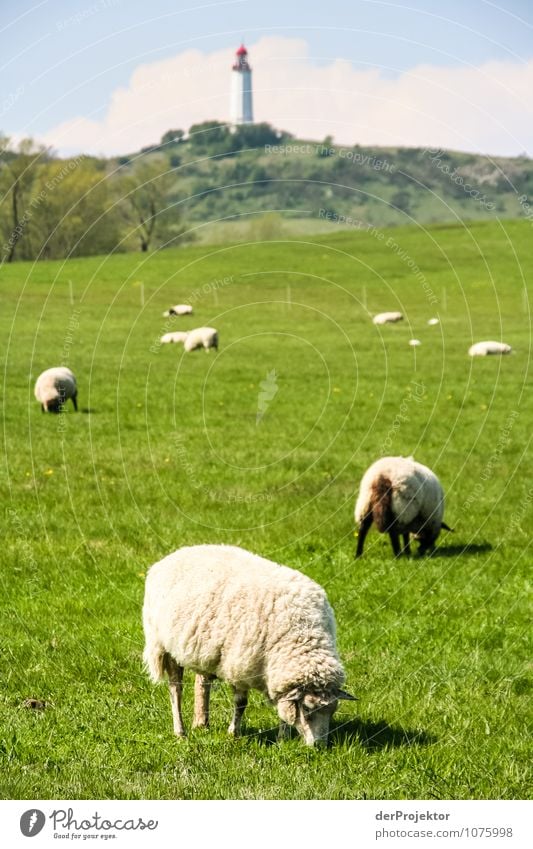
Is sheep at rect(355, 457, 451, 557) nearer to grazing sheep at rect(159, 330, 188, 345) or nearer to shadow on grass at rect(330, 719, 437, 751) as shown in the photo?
shadow on grass at rect(330, 719, 437, 751)

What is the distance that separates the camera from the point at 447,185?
298 ft

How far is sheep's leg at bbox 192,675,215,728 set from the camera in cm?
723

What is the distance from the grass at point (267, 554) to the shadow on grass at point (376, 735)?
26mm

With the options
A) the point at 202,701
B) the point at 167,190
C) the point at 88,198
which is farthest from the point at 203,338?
the point at 202,701

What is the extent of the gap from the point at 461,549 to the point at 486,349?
25845 millimetres

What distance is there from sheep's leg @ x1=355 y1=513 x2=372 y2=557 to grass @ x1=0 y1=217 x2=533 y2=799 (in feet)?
0.38

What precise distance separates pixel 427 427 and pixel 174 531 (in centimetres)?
1126

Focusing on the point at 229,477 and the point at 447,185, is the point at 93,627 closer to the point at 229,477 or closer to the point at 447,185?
the point at 229,477

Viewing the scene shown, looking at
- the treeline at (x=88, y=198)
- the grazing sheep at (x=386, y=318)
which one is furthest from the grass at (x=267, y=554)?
the grazing sheep at (x=386, y=318)

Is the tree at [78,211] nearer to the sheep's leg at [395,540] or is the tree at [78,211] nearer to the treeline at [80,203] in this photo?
the treeline at [80,203]

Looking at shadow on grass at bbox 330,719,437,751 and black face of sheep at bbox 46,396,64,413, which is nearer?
shadow on grass at bbox 330,719,437,751

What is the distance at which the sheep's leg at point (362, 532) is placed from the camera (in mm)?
12695

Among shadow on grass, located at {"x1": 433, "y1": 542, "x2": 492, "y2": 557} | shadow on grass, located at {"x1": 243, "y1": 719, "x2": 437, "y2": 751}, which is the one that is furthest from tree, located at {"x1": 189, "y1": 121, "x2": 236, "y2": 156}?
shadow on grass, located at {"x1": 243, "y1": 719, "x2": 437, "y2": 751}
